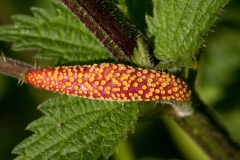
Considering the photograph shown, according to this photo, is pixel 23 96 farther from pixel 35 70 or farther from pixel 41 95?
pixel 35 70

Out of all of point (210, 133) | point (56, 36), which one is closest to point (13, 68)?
point (56, 36)

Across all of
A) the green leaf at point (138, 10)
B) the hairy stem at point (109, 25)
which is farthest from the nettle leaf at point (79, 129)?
the green leaf at point (138, 10)

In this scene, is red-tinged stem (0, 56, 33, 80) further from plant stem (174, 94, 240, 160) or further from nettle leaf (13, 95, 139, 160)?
plant stem (174, 94, 240, 160)

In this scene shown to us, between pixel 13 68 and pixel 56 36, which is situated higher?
pixel 13 68

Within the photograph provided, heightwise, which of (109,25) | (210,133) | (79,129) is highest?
(109,25)

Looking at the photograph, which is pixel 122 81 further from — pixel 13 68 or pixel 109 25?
pixel 13 68

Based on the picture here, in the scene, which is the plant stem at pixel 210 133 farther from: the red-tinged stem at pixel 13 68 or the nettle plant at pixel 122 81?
the red-tinged stem at pixel 13 68

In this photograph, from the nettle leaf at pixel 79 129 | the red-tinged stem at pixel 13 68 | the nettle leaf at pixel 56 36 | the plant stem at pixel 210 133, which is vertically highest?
the red-tinged stem at pixel 13 68
